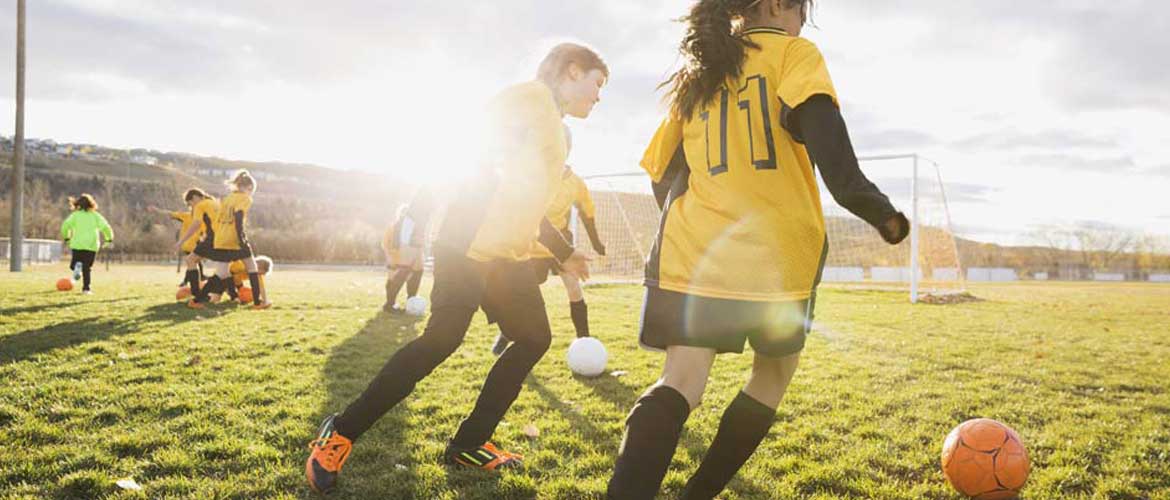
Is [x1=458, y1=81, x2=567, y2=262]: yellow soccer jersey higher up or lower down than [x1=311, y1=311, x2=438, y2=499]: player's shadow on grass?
higher up

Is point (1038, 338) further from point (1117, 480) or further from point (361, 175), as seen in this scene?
point (361, 175)

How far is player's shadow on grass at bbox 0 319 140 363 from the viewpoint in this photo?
235 inches

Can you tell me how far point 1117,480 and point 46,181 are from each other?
135 metres

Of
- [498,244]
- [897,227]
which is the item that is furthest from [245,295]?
[897,227]

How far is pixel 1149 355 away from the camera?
7.98 m

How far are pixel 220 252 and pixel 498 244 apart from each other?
28.6 ft

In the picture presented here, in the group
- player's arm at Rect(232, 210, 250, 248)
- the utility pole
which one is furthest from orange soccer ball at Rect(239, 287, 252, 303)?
the utility pole

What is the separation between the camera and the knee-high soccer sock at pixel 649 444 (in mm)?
1890


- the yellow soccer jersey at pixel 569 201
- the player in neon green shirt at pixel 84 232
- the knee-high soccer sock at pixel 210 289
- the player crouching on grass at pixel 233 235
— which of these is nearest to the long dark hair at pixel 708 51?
the yellow soccer jersey at pixel 569 201

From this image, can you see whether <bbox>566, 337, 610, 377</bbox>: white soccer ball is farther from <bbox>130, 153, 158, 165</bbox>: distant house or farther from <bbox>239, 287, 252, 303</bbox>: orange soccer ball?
<bbox>130, 153, 158, 165</bbox>: distant house

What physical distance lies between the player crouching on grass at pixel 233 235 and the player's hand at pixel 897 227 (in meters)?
9.29

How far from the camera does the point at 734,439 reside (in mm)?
2250

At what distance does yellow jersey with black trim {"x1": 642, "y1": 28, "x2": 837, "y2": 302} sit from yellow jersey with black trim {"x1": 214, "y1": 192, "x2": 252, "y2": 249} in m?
9.15

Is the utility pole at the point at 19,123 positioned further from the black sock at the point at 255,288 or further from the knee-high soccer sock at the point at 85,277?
the black sock at the point at 255,288
